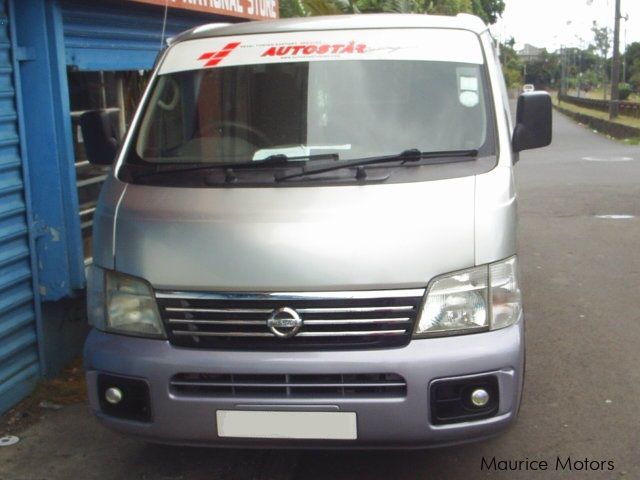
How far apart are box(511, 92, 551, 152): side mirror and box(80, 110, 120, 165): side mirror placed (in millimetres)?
2090

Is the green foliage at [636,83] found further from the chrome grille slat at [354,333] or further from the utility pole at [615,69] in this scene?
the chrome grille slat at [354,333]

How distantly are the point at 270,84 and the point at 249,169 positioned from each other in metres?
0.63

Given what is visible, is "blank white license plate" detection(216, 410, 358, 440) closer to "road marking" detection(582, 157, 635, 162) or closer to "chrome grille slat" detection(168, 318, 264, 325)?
"chrome grille slat" detection(168, 318, 264, 325)

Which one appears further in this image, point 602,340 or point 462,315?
point 602,340

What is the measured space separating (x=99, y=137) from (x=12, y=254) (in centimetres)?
106

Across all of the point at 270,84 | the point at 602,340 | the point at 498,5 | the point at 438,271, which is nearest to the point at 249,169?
the point at 270,84

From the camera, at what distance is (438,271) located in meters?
3.81

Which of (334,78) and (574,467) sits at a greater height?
(334,78)

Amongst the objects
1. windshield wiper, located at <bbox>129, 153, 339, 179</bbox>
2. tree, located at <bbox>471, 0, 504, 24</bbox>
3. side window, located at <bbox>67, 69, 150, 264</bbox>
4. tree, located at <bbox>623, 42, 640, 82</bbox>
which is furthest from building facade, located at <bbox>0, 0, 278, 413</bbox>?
tree, located at <bbox>623, 42, 640, 82</bbox>

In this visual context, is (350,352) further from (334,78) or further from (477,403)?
(334,78)

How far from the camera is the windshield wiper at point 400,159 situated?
4.24 metres

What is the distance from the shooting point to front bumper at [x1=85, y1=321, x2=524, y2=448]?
373 cm

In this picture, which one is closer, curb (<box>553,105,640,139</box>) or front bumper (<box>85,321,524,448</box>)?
front bumper (<box>85,321,524,448</box>)

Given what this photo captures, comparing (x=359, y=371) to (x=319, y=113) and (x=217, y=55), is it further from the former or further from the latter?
(x=217, y=55)
